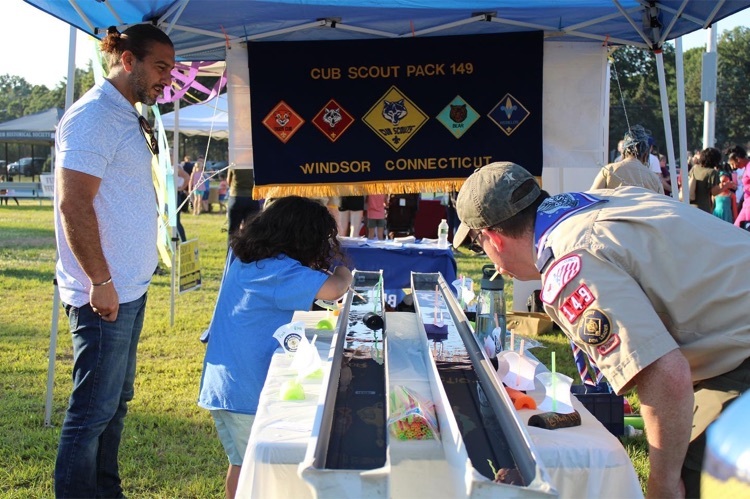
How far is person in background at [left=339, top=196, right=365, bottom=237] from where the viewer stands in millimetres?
10914

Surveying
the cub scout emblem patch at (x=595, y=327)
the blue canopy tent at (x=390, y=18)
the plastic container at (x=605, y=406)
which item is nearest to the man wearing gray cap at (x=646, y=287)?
the cub scout emblem patch at (x=595, y=327)

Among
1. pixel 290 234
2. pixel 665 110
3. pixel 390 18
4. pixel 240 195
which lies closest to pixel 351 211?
pixel 240 195

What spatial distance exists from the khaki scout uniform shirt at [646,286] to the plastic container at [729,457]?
586mm

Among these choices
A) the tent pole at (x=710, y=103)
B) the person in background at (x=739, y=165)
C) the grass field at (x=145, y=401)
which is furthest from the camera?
the tent pole at (x=710, y=103)

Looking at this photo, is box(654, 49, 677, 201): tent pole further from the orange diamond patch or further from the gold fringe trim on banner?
the orange diamond patch

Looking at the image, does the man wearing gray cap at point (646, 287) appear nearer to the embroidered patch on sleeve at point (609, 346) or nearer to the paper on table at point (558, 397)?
the embroidered patch on sleeve at point (609, 346)

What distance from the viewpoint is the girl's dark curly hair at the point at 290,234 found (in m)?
2.90

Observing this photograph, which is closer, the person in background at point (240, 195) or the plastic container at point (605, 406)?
the plastic container at point (605, 406)

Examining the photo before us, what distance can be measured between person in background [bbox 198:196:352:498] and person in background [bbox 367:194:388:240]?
8.59 meters

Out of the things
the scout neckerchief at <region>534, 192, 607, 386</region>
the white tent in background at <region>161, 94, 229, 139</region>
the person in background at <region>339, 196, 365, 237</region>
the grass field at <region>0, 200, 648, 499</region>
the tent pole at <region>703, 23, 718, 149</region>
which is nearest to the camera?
the scout neckerchief at <region>534, 192, 607, 386</region>

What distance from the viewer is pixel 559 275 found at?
1.65m

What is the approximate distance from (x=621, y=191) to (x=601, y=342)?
21.5 inches

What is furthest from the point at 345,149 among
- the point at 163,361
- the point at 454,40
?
the point at 163,361

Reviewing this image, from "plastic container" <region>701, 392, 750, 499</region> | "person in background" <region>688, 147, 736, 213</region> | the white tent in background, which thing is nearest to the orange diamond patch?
"plastic container" <region>701, 392, 750, 499</region>
